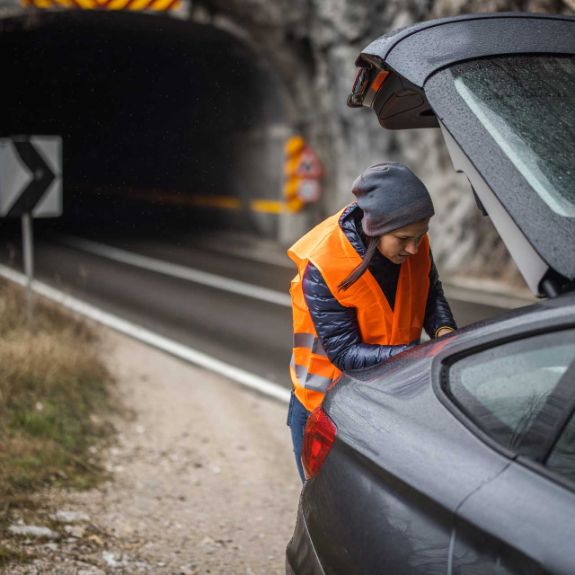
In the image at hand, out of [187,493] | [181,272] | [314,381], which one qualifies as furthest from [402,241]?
[181,272]

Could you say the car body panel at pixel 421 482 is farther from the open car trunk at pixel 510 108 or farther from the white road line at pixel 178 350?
the white road line at pixel 178 350

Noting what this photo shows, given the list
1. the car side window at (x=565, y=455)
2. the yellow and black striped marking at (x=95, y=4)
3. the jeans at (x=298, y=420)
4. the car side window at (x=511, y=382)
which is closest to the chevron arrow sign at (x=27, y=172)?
the jeans at (x=298, y=420)

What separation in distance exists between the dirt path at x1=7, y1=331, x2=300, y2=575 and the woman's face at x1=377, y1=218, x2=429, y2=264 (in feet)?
6.24

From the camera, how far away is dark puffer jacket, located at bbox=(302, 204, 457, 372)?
2.99 meters

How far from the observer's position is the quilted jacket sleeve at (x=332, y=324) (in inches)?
119

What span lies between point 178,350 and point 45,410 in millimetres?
3326

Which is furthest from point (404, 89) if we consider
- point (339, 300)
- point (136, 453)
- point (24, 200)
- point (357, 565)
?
point (24, 200)

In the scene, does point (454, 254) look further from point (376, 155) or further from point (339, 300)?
point (339, 300)

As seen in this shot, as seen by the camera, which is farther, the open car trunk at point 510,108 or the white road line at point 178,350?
the white road line at point 178,350

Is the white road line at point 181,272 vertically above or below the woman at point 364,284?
below

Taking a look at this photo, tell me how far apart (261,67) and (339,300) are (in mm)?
15691

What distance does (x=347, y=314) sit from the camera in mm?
3076

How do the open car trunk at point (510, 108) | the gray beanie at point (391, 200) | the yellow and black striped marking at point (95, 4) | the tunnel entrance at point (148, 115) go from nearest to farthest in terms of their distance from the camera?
the open car trunk at point (510, 108) < the gray beanie at point (391, 200) < the yellow and black striped marking at point (95, 4) < the tunnel entrance at point (148, 115)

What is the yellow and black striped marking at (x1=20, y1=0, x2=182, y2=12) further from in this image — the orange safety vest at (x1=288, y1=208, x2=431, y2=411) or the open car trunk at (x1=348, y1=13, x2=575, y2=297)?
the open car trunk at (x1=348, y1=13, x2=575, y2=297)
